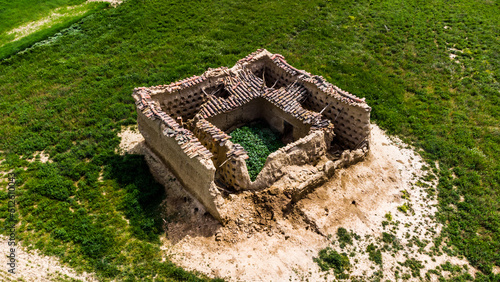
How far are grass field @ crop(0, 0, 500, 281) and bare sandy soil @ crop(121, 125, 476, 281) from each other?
3.55 feet

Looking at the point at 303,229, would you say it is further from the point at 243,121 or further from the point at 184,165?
the point at 243,121

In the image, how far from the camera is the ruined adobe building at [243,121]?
1820 centimetres

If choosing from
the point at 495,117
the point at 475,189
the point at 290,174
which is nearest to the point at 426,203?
the point at 475,189

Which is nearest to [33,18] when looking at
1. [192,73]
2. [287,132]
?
[192,73]

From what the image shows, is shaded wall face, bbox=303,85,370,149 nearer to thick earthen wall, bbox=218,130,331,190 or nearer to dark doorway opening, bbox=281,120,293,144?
dark doorway opening, bbox=281,120,293,144

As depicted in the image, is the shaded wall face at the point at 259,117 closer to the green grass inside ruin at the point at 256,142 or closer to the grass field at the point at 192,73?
the green grass inside ruin at the point at 256,142

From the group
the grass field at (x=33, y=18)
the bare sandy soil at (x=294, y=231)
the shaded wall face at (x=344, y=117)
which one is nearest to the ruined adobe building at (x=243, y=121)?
the shaded wall face at (x=344, y=117)

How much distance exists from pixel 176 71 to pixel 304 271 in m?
19.0

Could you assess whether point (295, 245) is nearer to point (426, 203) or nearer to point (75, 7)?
point (426, 203)

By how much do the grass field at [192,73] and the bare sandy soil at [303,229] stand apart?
108 cm

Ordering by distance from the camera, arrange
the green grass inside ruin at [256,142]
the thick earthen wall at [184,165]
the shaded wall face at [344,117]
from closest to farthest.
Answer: the thick earthen wall at [184,165] < the green grass inside ruin at [256,142] < the shaded wall face at [344,117]

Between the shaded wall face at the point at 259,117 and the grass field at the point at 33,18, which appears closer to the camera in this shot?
the shaded wall face at the point at 259,117

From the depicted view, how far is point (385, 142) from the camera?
23.7m

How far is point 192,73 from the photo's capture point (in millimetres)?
28672
